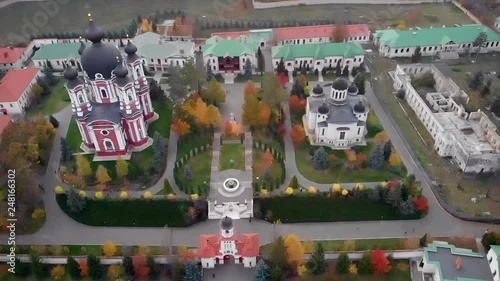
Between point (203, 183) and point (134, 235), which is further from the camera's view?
point (203, 183)

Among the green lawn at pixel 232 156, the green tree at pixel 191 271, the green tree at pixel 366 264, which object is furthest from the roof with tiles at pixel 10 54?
the green tree at pixel 366 264

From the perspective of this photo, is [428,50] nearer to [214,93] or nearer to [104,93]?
[214,93]

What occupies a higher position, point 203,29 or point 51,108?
point 203,29

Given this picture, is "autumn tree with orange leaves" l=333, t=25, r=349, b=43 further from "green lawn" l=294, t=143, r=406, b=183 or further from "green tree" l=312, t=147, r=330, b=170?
"green tree" l=312, t=147, r=330, b=170

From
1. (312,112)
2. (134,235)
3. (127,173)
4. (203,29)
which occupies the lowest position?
(134,235)

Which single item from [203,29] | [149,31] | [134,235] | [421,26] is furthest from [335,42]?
[134,235]

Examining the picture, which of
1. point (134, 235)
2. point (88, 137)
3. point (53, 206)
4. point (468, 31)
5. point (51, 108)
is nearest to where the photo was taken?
point (134, 235)

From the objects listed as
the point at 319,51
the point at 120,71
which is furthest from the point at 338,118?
the point at 120,71

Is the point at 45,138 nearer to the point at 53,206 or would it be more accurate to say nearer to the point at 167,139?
the point at 53,206
